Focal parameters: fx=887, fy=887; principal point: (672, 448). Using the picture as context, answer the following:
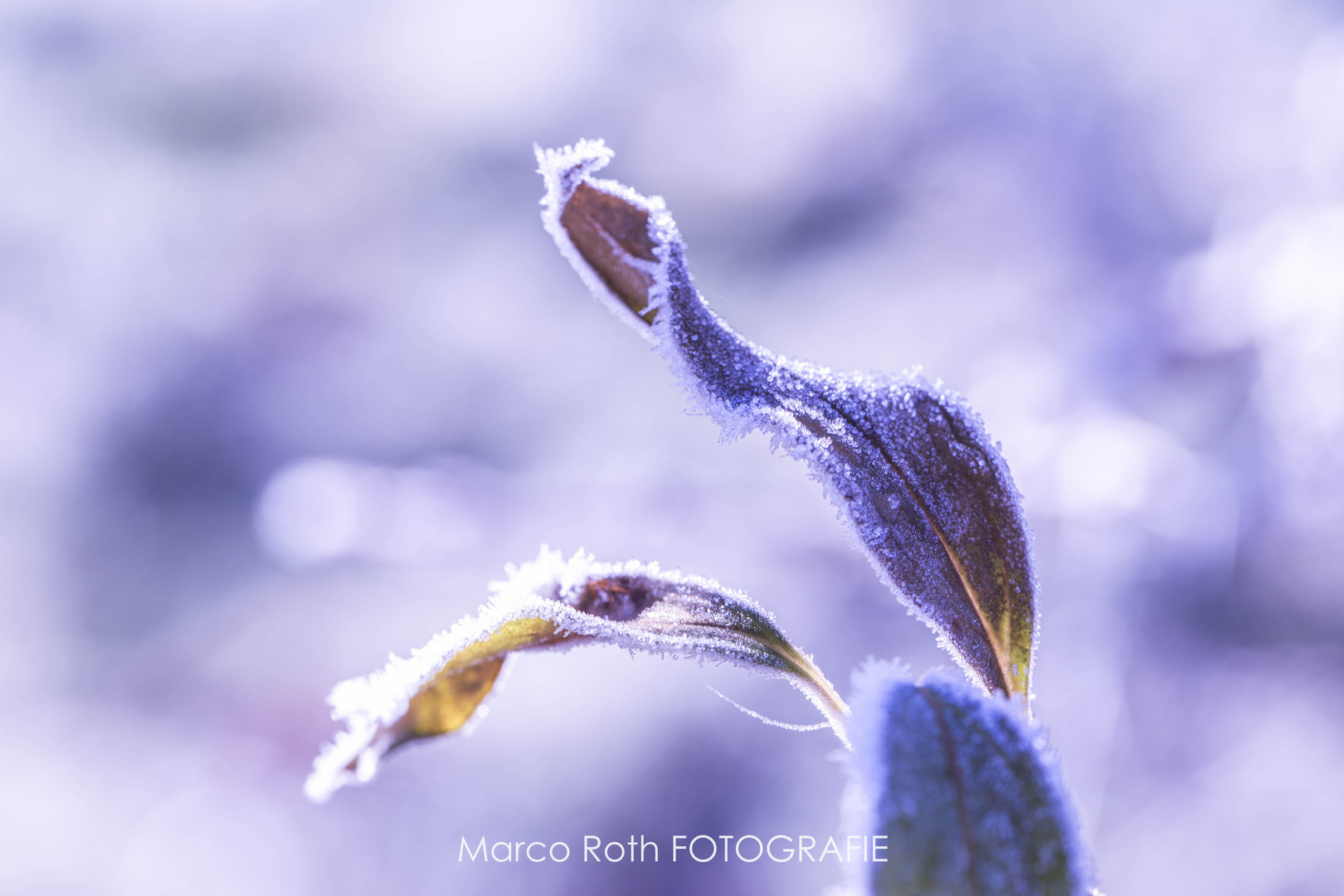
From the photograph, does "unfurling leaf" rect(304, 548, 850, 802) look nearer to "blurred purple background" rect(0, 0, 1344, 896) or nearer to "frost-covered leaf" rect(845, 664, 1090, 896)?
"frost-covered leaf" rect(845, 664, 1090, 896)

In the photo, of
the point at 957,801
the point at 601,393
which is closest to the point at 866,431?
the point at 957,801

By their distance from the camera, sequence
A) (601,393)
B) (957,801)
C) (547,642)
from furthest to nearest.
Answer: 1. (601,393)
2. (547,642)
3. (957,801)

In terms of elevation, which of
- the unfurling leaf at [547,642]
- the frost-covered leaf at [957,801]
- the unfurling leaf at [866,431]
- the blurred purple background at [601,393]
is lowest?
the frost-covered leaf at [957,801]

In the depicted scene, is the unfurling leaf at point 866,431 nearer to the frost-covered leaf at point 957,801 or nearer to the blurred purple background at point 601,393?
the frost-covered leaf at point 957,801

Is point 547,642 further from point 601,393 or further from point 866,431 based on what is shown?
Result: point 601,393

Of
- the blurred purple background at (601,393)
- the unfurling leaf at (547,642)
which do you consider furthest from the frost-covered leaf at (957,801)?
→ the blurred purple background at (601,393)
